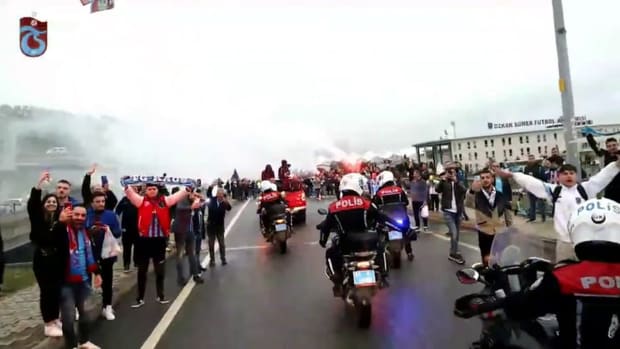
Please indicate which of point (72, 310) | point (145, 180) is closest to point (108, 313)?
point (72, 310)

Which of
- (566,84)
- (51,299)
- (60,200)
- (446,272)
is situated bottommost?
(446,272)

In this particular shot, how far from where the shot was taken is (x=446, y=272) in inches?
355

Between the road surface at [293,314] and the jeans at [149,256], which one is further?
the jeans at [149,256]

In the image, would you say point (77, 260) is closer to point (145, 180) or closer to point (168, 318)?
point (168, 318)

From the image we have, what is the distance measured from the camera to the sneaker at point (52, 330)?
609cm

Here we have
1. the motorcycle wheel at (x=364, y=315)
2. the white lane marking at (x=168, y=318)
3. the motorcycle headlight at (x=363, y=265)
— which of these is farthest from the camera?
the motorcycle headlight at (x=363, y=265)

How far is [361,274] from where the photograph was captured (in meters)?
6.27

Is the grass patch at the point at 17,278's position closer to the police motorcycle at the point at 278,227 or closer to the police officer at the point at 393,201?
the police motorcycle at the point at 278,227

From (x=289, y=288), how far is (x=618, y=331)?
6.25m

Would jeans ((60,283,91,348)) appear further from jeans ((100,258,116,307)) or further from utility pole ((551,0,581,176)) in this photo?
utility pole ((551,0,581,176))

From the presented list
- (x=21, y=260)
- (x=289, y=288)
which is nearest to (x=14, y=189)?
(x=21, y=260)

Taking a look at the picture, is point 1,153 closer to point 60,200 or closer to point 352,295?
point 60,200

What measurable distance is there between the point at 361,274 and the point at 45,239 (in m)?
3.51

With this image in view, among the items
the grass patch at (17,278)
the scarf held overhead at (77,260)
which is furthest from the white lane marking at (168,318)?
the grass patch at (17,278)
